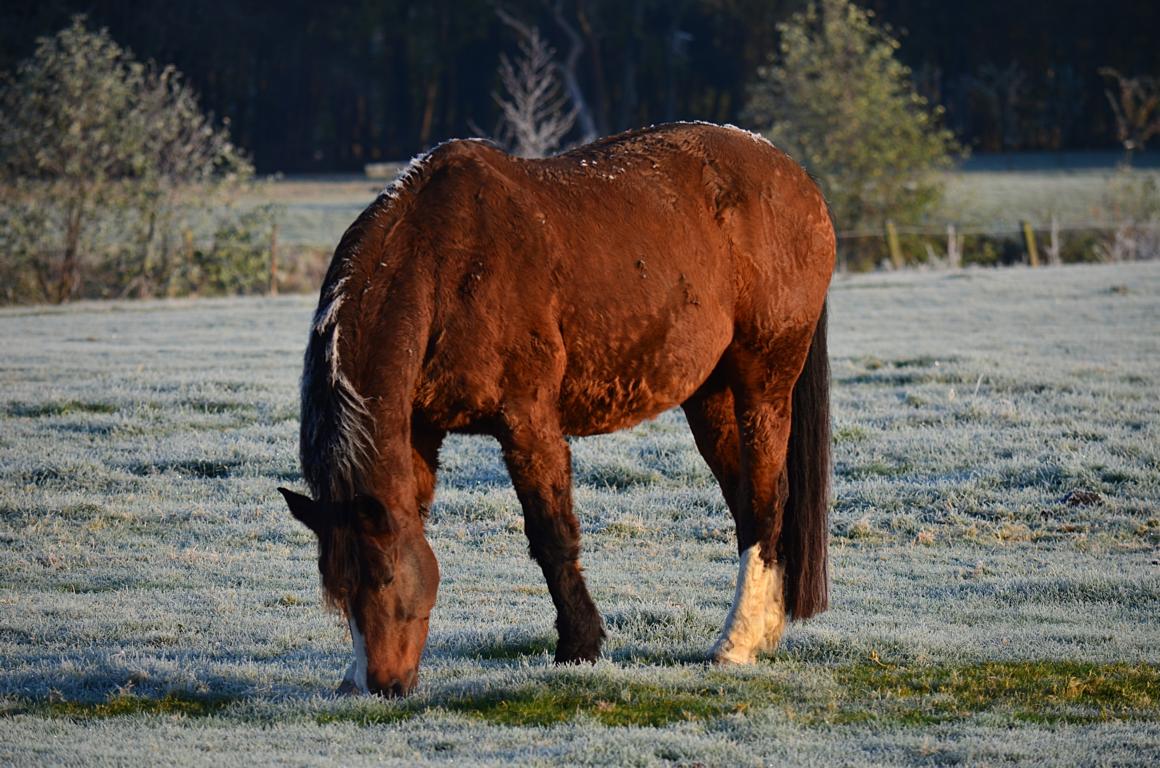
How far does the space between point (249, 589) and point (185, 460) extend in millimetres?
3368

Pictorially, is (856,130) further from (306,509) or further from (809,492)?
(306,509)

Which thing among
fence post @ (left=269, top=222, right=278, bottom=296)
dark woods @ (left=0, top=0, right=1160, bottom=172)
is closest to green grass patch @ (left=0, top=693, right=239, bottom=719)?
fence post @ (left=269, top=222, right=278, bottom=296)

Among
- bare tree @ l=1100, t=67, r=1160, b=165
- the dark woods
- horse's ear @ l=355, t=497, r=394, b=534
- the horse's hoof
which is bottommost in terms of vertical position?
the horse's hoof

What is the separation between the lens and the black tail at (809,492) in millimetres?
6547

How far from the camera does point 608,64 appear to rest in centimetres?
5544

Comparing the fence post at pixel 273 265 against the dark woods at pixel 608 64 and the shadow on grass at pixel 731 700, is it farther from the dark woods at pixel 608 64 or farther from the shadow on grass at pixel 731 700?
the dark woods at pixel 608 64

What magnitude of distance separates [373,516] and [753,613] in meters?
2.00

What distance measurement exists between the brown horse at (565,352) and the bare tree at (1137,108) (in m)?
43.5

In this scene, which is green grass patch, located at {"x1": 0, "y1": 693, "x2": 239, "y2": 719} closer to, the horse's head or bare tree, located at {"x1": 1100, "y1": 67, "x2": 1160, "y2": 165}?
the horse's head

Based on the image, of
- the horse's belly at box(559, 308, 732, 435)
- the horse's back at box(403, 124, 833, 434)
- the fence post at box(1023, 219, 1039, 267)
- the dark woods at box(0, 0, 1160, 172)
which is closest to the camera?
the horse's back at box(403, 124, 833, 434)

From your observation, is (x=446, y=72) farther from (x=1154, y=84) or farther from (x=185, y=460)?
(x=185, y=460)

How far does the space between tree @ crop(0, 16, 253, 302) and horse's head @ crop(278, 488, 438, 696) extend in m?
24.3

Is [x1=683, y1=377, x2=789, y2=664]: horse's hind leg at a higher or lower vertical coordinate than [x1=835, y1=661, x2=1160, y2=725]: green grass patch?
higher

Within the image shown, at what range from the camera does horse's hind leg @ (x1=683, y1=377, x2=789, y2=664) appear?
20.2 feet
